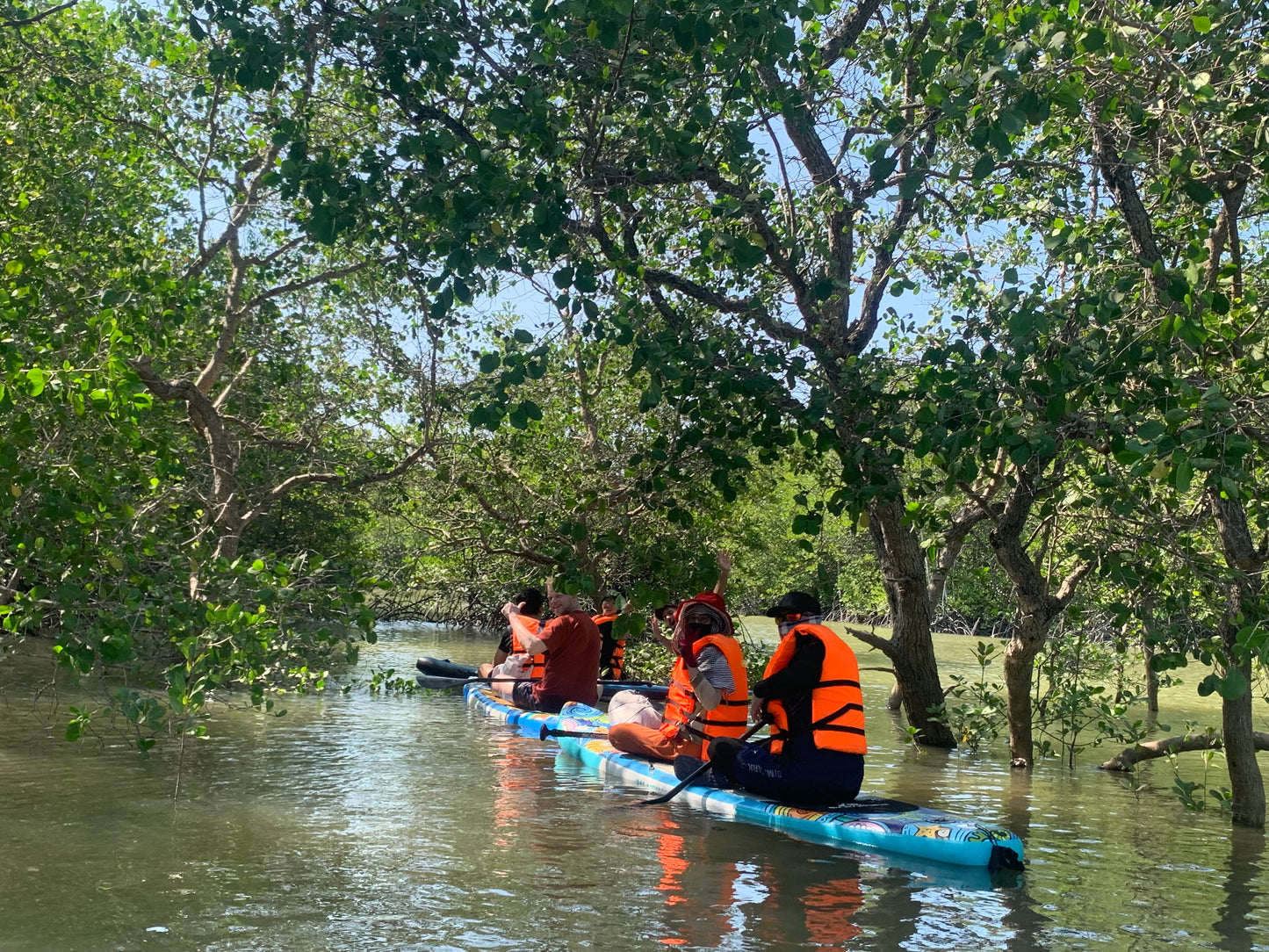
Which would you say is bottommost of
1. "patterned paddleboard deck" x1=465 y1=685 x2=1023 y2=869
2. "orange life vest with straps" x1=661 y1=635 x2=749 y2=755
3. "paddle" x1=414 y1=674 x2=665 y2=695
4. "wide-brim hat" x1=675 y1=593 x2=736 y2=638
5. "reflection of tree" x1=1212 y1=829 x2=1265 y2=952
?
"reflection of tree" x1=1212 y1=829 x2=1265 y2=952

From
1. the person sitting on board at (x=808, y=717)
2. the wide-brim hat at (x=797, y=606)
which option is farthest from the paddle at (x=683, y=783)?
the wide-brim hat at (x=797, y=606)

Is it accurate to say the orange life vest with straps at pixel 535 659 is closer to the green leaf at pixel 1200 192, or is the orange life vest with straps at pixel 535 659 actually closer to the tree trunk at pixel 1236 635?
the tree trunk at pixel 1236 635

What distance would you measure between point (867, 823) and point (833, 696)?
0.79m

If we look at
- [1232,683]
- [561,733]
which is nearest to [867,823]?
[1232,683]

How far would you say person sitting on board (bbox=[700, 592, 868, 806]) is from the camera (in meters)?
7.32

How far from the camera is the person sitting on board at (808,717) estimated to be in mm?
7320

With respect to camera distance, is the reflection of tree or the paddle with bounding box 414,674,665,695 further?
the paddle with bounding box 414,674,665,695

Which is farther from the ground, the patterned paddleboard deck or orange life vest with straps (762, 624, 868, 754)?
orange life vest with straps (762, 624, 868, 754)

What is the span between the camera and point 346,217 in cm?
633

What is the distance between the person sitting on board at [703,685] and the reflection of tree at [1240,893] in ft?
10.8

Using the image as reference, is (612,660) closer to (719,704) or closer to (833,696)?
(719,704)

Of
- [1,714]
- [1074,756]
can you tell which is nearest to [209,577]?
[1,714]

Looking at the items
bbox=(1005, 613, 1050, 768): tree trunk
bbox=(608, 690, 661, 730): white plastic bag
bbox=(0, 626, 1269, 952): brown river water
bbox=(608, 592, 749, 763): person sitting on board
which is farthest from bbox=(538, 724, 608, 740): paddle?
bbox=(1005, 613, 1050, 768): tree trunk

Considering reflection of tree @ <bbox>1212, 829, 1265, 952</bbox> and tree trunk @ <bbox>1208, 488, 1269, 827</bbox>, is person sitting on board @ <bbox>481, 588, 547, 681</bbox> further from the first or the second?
reflection of tree @ <bbox>1212, 829, 1265, 952</bbox>
